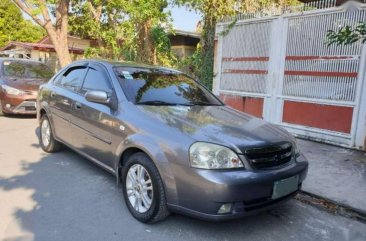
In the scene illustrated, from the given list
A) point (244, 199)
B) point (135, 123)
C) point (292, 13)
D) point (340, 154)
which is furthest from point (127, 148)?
point (292, 13)

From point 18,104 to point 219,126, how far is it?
7.20m

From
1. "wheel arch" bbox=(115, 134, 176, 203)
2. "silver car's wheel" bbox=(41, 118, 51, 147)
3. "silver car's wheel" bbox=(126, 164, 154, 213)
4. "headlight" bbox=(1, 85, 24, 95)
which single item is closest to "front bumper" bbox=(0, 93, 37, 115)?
"headlight" bbox=(1, 85, 24, 95)

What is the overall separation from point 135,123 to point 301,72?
485cm

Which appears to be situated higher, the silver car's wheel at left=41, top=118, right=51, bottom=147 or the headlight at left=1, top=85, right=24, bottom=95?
the headlight at left=1, top=85, right=24, bottom=95

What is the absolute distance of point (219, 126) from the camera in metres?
3.60

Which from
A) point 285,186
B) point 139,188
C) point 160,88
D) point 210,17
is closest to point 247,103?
point 210,17

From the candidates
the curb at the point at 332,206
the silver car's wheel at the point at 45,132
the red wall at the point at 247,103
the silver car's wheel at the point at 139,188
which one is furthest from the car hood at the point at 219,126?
the red wall at the point at 247,103

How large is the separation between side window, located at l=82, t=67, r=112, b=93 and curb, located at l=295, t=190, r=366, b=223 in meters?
2.82

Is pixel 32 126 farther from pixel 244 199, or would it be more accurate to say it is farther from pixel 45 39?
pixel 45 39

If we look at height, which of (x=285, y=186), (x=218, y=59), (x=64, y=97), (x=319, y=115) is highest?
(x=218, y=59)

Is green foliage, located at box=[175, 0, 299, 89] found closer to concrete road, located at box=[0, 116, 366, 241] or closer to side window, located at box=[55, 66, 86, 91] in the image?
side window, located at box=[55, 66, 86, 91]

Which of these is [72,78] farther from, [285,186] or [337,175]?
[337,175]

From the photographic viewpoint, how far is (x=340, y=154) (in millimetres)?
6355

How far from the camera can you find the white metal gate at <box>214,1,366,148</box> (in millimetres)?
6581
